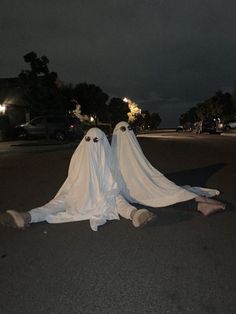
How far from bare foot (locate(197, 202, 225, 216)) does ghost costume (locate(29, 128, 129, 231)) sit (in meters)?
1.30

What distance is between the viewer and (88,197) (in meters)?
7.40

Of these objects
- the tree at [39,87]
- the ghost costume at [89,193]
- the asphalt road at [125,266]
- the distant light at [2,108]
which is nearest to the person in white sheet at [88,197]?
the ghost costume at [89,193]

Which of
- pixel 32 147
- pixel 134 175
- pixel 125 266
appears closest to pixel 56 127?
pixel 32 147

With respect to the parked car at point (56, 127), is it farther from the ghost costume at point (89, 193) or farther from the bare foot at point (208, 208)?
the bare foot at point (208, 208)

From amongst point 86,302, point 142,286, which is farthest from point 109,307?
point 142,286

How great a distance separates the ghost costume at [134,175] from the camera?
8047 mm

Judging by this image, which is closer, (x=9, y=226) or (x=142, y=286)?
(x=142, y=286)

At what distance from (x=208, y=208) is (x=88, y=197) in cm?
202

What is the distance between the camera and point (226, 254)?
5.39 m

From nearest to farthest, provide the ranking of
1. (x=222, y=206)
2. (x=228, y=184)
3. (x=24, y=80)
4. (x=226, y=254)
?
(x=226, y=254), (x=222, y=206), (x=228, y=184), (x=24, y=80)

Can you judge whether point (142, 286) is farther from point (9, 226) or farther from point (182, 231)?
point (9, 226)

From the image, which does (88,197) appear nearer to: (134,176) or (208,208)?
(134,176)

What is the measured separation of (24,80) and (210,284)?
121 ft

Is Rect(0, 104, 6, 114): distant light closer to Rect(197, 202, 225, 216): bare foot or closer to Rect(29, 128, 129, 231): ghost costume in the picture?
Rect(29, 128, 129, 231): ghost costume
